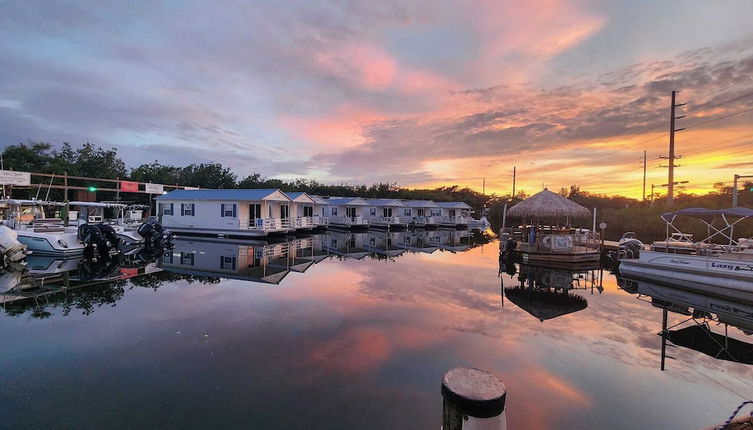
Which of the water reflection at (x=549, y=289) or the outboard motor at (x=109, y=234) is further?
the outboard motor at (x=109, y=234)

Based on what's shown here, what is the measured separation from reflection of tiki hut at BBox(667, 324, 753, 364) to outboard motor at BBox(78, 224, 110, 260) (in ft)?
73.0

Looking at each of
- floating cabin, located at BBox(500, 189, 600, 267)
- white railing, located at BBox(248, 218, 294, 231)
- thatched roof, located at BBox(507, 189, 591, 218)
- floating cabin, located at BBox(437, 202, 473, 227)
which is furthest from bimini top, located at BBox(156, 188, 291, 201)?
floating cabin, located at BBox(437, 202, 473, 227)

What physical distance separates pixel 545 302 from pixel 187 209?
2638 cm

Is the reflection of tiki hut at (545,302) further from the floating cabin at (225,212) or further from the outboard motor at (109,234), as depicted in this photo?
the outboard motor at (109,234)

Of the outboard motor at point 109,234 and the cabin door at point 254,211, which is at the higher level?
the cabin door at point 254,211

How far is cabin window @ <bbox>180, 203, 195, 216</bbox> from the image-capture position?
26.9 m

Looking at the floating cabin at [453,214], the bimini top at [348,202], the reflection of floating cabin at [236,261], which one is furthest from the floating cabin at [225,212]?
the floating cabin at [453,214]

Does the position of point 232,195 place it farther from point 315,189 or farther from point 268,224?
point 315,189

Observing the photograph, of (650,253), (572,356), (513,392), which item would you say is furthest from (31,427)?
(650,253)

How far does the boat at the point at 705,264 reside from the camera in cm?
1129

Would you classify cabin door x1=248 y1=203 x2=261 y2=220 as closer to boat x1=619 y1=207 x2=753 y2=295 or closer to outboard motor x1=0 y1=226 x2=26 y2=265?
outboard motor x1=0 y1=226 x2=26 y2=265

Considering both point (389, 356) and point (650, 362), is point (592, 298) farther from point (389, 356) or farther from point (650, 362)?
point (389, 356)

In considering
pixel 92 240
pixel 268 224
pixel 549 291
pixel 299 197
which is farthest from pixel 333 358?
pixel 299 197

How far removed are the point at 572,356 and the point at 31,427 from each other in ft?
26.8
